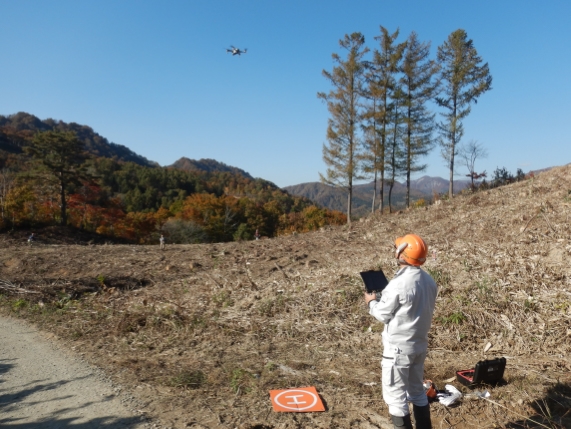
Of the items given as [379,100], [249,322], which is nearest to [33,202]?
[379,100]

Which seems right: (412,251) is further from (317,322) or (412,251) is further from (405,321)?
(317,322)

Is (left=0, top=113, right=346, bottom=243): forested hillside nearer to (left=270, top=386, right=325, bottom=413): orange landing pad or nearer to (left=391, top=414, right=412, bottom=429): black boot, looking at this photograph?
(left=270, top=386, right=325, bottom=413): orange landing pad

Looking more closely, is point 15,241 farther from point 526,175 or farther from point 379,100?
point 526,175

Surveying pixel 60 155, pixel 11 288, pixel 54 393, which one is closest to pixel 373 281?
pixel 54 393

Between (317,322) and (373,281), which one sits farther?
(317,322)

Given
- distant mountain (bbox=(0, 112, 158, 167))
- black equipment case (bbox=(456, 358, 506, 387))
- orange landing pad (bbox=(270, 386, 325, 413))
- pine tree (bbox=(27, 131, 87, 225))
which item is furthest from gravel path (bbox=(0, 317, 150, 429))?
distant mountain (bbox=(0, 112, 158, 167))

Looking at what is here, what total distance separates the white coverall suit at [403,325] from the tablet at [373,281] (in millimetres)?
291

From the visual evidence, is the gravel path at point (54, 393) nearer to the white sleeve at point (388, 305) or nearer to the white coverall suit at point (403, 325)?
the white coverall suit at point (403, 325)

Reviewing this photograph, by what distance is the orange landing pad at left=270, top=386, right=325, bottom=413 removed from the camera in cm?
389

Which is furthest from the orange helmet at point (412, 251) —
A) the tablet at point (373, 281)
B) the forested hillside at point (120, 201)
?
the forested hillside at point (120, 201)

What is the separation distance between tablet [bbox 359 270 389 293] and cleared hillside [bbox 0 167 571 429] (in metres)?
1.38

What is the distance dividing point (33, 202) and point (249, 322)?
110ft

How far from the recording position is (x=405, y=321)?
2971mm

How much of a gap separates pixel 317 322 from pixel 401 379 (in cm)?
347
